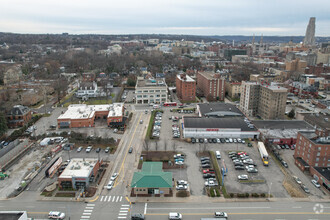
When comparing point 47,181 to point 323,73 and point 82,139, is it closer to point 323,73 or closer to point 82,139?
point 82,139

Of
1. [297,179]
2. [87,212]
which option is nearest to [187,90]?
[297,179]

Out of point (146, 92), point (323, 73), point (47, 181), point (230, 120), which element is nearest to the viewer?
point (47, 181)

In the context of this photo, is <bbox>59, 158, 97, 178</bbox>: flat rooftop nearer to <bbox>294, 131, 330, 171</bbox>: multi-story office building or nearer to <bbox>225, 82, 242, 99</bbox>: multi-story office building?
<bbox>294, 131, 330, 171</bbox>: multi-story office building

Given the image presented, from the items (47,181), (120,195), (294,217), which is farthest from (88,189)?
(294,217)

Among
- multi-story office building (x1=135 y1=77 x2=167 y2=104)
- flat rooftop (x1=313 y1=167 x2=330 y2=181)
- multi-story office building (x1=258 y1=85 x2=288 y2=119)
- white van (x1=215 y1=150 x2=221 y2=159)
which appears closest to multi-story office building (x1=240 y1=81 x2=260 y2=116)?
multi-story office building (x1=258 y1=85 x2=288 y2=119)

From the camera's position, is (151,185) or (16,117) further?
(16,117)

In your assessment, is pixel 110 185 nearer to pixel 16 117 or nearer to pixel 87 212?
pixel 87 212
